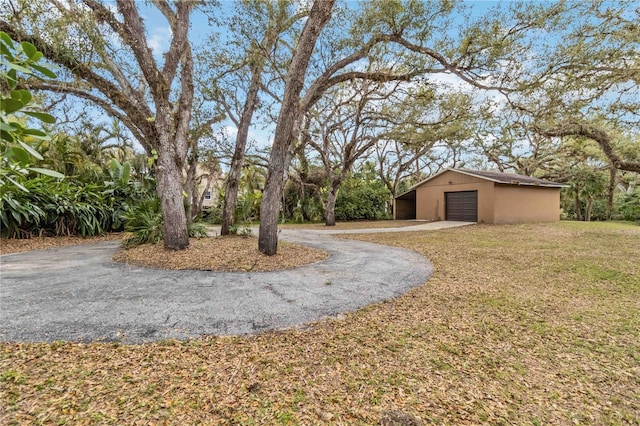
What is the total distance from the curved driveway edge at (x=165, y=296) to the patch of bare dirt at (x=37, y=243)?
86cm

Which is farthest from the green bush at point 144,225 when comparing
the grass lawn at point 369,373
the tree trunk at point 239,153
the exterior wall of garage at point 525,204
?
the exterior wall of garage at point 525,204

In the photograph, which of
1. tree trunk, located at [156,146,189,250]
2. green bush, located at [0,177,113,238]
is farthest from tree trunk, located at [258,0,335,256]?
green bush, located at [0,177,113,238]

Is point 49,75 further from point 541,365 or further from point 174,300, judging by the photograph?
point 541,365

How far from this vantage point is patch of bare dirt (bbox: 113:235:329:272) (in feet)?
16.1

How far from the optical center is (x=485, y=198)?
14.2 m

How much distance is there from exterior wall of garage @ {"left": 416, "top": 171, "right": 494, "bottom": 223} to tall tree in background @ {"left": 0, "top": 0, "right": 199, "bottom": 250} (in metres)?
13.4

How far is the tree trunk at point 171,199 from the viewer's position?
18.4 ft

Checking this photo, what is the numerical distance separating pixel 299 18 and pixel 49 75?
8121mm

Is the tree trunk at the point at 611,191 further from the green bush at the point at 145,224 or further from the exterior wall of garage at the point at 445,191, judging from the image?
the green bush at the point at 145,224

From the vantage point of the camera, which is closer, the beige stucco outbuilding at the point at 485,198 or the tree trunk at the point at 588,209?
the beige stucco outbuilding at the point at 485,198

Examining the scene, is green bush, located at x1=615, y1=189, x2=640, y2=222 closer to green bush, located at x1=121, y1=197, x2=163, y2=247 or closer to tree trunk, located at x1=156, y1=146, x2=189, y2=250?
tree trunk, located at x1=156, y1=146, x2=189, y2=250

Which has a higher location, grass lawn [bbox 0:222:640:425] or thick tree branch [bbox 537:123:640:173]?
thick tree branch [bbox 537:123:640:173]

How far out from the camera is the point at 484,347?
103 inches

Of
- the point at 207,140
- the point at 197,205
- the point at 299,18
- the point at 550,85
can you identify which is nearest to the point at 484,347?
the point at 550,85
